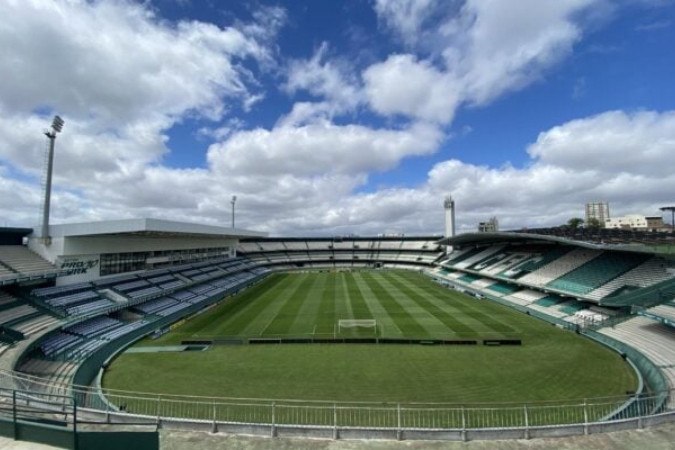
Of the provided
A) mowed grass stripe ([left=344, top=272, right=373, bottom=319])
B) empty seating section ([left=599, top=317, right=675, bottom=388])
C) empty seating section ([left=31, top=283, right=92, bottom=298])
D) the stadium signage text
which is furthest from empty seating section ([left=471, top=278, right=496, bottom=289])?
empty seating section ([left=31, top=283, right=92, bottom=298])

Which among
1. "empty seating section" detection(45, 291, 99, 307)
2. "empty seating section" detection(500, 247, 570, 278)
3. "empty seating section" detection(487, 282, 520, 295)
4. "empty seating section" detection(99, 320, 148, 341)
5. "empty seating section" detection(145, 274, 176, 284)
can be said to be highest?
"empty seating section" detection(500, 247, 570, 278)

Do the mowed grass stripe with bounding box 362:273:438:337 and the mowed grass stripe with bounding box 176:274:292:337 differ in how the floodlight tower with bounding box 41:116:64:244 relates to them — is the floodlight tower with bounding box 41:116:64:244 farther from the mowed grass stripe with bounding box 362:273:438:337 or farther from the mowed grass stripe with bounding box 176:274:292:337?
the mowed grass stripe with bounding box 362:273:438:337

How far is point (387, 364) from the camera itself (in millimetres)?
20078

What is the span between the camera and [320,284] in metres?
54.1

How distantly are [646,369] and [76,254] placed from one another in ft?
118

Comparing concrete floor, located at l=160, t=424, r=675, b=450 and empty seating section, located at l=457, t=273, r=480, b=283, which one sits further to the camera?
empty seating section, located at l=457, t=273, r=480, b=283

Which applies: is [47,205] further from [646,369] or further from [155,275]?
[646,369]

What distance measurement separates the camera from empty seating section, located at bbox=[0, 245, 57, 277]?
930 inches

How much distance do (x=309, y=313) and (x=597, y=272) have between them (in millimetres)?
25128

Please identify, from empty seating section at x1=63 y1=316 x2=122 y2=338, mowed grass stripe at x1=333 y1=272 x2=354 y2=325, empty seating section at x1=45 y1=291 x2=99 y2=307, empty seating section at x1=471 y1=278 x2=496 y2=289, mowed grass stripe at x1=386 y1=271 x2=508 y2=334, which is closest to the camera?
empty seating section at x1=63 y1=316 x2=122 y2=338

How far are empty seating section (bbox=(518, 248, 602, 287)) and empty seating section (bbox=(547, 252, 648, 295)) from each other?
2.69 feet

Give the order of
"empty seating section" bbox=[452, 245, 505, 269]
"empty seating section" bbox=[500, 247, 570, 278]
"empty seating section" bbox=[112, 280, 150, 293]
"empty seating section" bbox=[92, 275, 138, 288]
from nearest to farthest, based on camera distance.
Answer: "empty seating section" bbox=[92, 275, 138, 288] → "empty seating section" bbox=[112, 280, 150, 293] → "empty seating section" bbox=[500, 247, 570, 278] → "empty seating section" bbox=[452, 245, 505, 269]

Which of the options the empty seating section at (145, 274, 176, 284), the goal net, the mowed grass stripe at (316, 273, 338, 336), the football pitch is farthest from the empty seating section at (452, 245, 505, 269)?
the empty seating section at (145, 274, 176, 284)

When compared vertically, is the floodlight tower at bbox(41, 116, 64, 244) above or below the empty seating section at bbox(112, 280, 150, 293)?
above
